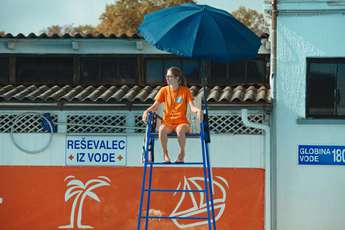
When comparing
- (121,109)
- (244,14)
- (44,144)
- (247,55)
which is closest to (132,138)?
(121,109)

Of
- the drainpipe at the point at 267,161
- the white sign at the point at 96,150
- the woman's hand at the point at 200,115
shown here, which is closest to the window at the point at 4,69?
the white sign at the point at 96,150

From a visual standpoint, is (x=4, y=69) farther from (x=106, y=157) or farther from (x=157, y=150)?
(x=157, y=150)

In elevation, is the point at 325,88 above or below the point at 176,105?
above

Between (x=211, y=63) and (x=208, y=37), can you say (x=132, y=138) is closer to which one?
(x=211, y=63)

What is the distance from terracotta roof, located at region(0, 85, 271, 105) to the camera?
1567 centimetres

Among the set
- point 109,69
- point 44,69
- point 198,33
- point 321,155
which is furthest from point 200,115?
point 44,69

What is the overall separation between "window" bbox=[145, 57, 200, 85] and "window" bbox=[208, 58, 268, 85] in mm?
360

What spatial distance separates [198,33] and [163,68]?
5104 millimetres

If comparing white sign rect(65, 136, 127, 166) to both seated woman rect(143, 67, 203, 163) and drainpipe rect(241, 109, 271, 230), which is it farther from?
seated woman rect(143, 67, 203, 163)

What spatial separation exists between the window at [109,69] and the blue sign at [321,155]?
3825mm

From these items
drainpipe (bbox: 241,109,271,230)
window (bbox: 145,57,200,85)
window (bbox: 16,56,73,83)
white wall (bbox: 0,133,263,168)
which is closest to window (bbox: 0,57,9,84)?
window (bbox: 16,56,73,83)

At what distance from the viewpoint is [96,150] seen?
1600cm

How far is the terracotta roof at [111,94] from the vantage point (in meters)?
15.7

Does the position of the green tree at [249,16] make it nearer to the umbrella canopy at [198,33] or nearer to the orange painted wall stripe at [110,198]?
the orange painted wall stripe at [110,198]
